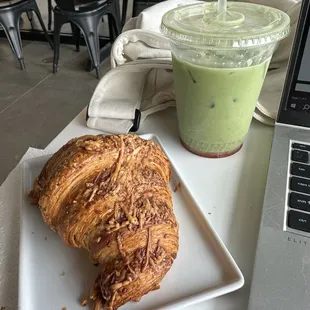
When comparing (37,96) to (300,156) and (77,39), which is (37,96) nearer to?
(77,39)

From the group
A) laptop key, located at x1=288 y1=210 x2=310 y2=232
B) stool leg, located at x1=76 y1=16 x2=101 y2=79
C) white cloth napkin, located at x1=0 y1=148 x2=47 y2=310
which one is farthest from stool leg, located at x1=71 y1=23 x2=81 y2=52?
laptop key, located at x1=288 y1=210 x2=310 y2=232

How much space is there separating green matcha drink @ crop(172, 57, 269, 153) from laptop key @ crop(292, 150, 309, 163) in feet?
0.27

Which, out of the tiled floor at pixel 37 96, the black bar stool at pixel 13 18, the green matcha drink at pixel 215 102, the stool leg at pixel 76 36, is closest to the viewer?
the green matcha drink at pixel 215 102

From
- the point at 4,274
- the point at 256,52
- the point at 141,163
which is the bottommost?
the point at 4,274

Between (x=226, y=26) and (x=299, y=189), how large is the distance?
0.74 feet

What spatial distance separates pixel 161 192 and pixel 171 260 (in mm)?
81

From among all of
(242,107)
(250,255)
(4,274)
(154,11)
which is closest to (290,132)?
(242,107)

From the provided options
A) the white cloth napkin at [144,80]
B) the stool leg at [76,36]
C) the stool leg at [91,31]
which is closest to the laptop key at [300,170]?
the white cloth napkin at [144,80]

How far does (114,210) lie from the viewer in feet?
1.22

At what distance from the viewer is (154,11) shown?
663 millimetres

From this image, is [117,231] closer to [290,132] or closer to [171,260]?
[171,260]

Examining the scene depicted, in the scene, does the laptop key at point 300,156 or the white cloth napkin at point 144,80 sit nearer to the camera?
the laptop key at point 300,156

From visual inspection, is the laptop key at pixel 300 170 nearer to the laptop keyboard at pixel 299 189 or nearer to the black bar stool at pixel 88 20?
the laptop keyboard at pixel 299 189

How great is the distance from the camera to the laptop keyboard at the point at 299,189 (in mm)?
402
